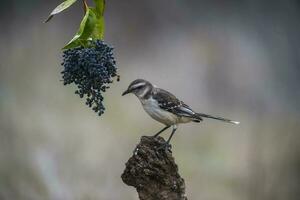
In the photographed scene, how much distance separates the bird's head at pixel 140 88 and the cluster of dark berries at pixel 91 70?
92cm

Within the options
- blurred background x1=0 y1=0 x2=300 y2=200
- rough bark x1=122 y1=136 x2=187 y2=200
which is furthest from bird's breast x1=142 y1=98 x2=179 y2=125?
blurred background x1=0 y1=0 x2=300 y2=200

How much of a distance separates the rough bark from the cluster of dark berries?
0.32m

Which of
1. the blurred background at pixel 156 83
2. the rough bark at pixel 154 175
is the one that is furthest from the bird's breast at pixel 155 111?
the blurred background at pixel 156 83

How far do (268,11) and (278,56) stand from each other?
281mm

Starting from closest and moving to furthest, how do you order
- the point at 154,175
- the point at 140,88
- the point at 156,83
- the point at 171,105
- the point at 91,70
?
the point at 91,70 → the point at 154,175 → the point at 140,88 → the point at 171,105 → the point at 156,83

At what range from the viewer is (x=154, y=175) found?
7.10ft

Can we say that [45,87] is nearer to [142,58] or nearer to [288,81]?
[142,58]

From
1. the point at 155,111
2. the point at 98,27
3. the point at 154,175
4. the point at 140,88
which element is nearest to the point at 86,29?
the point at 98,27

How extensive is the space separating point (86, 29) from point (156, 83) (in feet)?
7.47

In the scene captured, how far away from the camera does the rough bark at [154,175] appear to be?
2.16 meters

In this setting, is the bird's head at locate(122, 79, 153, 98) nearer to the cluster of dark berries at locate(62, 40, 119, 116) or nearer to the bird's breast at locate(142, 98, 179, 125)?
the bird's breast at locate(142, 98, 179, 125)

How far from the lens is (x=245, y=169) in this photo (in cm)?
435

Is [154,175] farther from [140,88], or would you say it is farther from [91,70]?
[140,88]

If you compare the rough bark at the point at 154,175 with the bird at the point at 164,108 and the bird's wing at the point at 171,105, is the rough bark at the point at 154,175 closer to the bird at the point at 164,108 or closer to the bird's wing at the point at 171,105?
the bird at the point at 164,108
